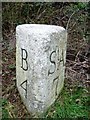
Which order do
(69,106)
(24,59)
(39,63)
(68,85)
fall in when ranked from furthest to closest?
(68,85) < (69,106) < (24,59) < (39,63)

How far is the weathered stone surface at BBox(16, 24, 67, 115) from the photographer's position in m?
3.42

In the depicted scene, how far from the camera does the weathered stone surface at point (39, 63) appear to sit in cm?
342

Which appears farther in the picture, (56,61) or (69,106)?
(69,106)

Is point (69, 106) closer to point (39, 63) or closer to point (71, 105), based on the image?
point (71, 105)

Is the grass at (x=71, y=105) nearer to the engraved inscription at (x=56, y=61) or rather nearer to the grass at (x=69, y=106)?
the grass at (x=69, y=106)

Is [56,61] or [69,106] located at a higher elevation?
[56,61]

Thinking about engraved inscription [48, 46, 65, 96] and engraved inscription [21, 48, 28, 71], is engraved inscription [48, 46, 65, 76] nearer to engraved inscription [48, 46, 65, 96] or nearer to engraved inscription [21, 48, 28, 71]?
engraved inscription [48, 46, 65, 96]

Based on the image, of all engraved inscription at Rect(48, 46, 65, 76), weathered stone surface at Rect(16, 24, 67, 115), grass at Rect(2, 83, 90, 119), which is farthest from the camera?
grass at Rect(2, 83, 90, 119)

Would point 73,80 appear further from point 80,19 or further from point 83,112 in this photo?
point 80,19

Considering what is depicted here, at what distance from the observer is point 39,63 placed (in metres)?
3.44

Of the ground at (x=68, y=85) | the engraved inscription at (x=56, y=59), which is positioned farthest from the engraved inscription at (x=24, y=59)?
the ground at (x=68, y=85)

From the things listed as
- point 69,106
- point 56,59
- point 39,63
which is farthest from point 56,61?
point 69,106


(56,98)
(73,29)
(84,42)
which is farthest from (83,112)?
(73,29)

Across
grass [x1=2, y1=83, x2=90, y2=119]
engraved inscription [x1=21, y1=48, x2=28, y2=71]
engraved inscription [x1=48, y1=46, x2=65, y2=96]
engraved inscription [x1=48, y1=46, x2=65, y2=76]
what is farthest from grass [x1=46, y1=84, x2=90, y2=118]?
engraved inscription [x1=21, y1=48, x2=28, y2=71]
